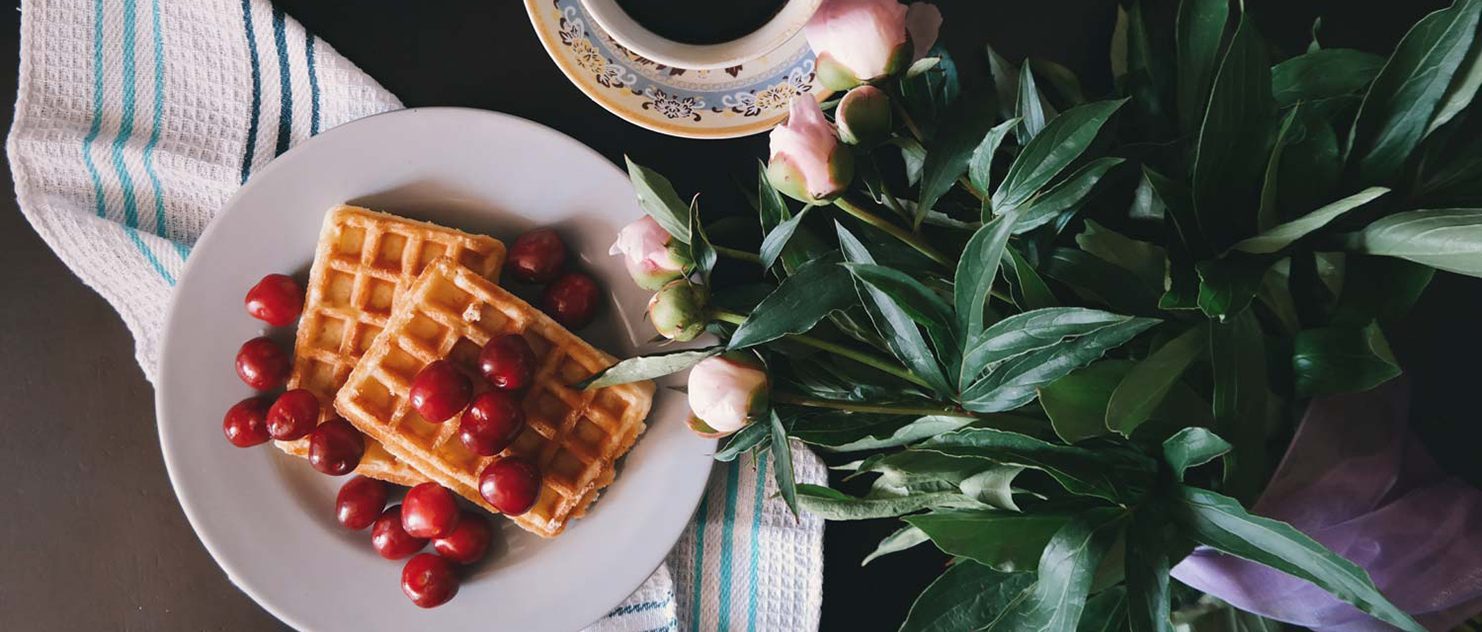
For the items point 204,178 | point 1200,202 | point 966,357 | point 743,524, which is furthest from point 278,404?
point 1200,202

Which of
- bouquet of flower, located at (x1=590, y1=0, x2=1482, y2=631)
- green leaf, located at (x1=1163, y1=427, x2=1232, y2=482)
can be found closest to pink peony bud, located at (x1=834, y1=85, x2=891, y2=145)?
bouquet of flower, located at (x1=590, y1=0, x2=1482, y2=631)

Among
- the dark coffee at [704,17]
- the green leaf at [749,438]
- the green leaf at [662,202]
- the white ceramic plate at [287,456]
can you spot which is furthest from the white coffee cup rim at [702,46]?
the green leaf at [749,438]

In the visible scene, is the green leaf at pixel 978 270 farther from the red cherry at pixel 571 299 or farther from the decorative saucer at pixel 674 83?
the red cherry at pixel 571 299

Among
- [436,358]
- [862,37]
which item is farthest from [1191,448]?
[436,358]

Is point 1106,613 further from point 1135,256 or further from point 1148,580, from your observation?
point 1135,256

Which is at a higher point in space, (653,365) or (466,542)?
(653,365)

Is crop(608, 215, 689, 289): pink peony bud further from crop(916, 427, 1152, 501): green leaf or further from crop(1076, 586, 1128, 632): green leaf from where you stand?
crop(1076, 586, 1128, 632): green leaf
